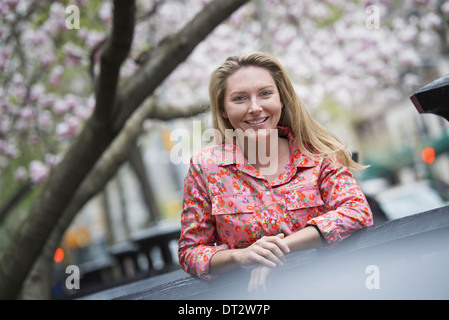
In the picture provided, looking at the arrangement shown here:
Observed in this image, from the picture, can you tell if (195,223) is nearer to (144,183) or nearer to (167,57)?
(167,57)

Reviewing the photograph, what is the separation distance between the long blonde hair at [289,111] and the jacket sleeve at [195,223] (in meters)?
0.33

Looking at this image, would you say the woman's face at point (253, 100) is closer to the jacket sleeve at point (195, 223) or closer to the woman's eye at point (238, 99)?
the woman's eye at point (238, 99)

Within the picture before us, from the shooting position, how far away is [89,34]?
8570mm

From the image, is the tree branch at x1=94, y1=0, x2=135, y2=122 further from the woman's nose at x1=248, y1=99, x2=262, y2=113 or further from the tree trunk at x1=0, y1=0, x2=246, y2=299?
the woman's nose at x1=248, y1=99, x2=262, y2=113

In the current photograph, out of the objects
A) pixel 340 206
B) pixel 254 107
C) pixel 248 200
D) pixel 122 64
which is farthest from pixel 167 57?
pixel 340 206

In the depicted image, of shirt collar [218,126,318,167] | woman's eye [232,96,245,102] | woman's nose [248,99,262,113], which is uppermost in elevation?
woman's eye [232,96,245,102]

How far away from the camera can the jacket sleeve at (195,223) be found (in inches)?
90.2

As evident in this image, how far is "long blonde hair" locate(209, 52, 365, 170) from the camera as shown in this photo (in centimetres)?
247

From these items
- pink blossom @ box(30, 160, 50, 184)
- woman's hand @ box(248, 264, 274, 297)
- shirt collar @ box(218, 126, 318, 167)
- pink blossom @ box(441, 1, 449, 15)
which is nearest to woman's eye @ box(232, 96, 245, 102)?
shirt collar @ box(218, 126, 318, 167)

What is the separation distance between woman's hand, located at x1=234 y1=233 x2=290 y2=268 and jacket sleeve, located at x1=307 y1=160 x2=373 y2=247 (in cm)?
17

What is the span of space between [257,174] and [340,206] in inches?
16.4

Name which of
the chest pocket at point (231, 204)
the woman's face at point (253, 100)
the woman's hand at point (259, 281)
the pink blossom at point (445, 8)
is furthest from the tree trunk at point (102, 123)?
the pink blossom at point (445, 8)

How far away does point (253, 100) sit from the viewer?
8.00 ft
